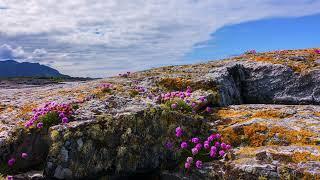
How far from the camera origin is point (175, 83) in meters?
19.1

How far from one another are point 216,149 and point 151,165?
2.15 meters

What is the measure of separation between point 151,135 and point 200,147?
5.54ft

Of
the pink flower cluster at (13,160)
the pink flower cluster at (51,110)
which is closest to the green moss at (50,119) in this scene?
the pink flower cluster at (51,110)

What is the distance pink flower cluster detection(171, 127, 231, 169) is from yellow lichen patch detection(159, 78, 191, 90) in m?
5.27

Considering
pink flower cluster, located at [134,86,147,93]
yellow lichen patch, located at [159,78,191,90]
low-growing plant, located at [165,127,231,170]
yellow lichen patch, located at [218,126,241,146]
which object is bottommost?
low-growing plant, located at [165,127,231,170]

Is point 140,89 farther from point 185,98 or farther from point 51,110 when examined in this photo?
point 51,110

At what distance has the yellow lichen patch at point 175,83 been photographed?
18812 millimetres

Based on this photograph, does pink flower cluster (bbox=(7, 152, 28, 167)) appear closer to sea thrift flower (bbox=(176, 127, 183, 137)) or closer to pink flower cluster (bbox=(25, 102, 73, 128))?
pink flower cluster (bbox=(25, 102, 73, 128))

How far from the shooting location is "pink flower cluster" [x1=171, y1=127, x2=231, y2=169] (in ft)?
41.2

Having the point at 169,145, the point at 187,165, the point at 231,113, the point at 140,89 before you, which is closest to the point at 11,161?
the point at 169,145

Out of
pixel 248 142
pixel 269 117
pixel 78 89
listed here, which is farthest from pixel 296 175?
pixel 78 89

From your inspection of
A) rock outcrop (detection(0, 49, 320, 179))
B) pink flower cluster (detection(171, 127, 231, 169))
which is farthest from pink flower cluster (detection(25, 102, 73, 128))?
pink flower cluster (detection(171, 127, 231, 169))

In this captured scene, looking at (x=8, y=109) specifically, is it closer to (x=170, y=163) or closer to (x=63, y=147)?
(x=63, y=147)

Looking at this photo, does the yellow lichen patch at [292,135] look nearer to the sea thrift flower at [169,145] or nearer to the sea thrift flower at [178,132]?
the sea thrift flower at [178,132]
